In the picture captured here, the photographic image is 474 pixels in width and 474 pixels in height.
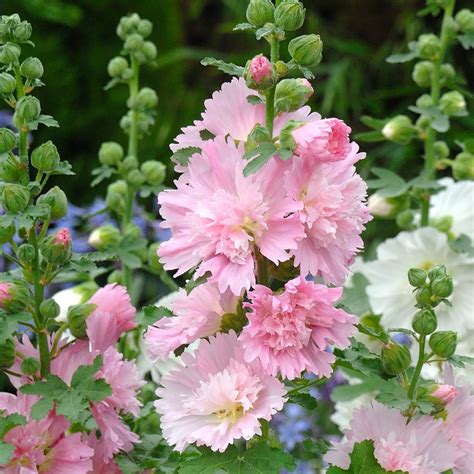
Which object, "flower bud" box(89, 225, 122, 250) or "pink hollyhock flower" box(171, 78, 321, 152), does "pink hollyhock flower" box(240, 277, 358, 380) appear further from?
"flower bud" box(89, 225, 122, 250)

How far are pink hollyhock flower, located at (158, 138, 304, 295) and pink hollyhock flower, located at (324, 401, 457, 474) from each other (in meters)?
0.12

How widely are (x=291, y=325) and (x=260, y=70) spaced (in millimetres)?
141

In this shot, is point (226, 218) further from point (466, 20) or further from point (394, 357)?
point (466, 20)

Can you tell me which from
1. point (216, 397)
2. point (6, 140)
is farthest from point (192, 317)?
point (6, 140)

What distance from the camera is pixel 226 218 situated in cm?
54

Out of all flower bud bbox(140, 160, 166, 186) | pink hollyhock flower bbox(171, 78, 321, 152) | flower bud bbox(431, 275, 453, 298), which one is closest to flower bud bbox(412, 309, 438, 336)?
flower bud bbox(431, 275, 453, 298)

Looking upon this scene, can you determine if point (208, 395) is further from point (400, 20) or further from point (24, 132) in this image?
point (400, 20)

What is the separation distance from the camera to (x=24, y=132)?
61 centimetres

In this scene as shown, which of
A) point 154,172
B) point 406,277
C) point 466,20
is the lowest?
point 406,277

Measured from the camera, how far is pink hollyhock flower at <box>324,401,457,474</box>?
58 cm

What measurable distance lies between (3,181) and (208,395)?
0.60ft

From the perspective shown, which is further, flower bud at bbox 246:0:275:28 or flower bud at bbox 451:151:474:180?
flower bud at bbox 451:151:474:180

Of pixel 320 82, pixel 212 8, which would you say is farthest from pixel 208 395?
pixel 212 8

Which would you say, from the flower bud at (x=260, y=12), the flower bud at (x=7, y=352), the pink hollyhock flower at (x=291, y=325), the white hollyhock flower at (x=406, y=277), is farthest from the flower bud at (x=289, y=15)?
the white hollyhock flower at (x=406, y=277)
